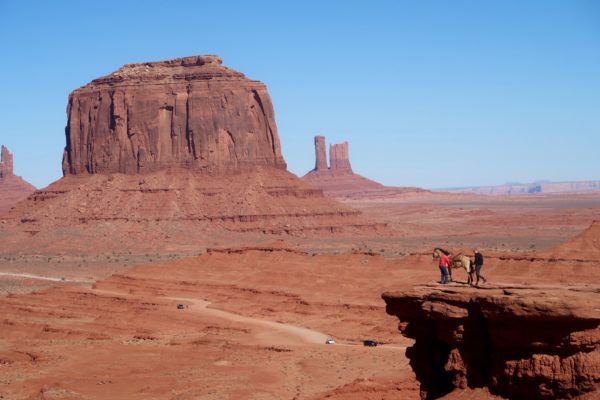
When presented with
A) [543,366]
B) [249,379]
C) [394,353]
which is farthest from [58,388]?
[543,366]

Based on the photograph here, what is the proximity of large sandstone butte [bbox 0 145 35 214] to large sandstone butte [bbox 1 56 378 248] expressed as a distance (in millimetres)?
68228

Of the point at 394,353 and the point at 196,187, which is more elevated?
the point at 196,187

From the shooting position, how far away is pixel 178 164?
107 m

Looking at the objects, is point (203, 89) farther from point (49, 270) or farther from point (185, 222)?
point (49, 270)

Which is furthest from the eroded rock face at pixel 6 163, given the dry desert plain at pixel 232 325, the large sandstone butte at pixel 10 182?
the dry desert plain at pixel 232 325

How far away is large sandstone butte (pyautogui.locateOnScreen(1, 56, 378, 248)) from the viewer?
101438 millimetres

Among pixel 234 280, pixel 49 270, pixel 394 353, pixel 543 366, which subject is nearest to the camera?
pixel 543 366

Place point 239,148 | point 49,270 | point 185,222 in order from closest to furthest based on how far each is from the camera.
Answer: point 49,270 → point 185,222 → point 239,148

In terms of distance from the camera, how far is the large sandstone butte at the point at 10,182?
178 metres

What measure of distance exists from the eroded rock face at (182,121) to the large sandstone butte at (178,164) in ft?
0.33

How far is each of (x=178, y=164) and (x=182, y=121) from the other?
447 centimetres

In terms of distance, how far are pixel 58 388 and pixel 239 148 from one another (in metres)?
78.1

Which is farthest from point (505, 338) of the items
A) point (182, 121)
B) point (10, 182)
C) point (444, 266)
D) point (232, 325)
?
point (10, 182)

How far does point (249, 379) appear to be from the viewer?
99.7 ft
